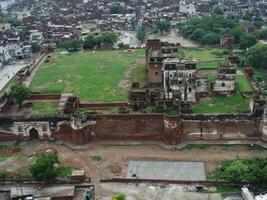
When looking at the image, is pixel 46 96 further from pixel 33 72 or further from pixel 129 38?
pixel 129 38

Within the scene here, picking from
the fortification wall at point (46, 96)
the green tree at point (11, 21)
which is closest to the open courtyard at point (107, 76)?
the fortification wall at point (46, 96)

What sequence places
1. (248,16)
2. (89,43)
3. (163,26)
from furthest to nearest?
(248,16) → (163,26) → (89,43)

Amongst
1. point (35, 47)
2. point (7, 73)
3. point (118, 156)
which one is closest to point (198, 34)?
point (35, 47)

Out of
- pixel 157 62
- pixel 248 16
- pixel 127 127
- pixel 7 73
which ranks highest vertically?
pixel 157 62

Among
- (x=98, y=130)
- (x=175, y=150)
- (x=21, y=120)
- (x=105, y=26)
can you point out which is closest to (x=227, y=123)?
(x=175, y=150)

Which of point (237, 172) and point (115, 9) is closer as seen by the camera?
point (237, 172)

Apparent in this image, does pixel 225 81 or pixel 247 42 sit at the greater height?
pixel 225 81
